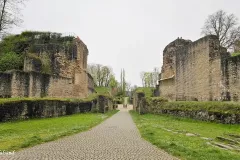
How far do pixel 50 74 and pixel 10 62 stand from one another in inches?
238

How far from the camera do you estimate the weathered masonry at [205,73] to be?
17.0 metres

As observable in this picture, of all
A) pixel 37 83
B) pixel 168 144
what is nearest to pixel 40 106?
pixel 37 83

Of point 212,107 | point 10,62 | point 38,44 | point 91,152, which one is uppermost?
point 38,44

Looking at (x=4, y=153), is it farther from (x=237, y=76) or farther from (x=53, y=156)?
(x=237, y=76)

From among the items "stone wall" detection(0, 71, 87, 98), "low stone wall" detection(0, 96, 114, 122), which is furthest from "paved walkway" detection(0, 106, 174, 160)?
"stone wall" detection(0, 71, 87, 98)

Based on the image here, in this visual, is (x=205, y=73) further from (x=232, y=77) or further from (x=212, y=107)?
(x=212, y=107)

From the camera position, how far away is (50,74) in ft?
75.9

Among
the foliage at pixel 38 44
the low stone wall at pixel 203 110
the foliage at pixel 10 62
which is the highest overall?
the foliage at pixel 38 44

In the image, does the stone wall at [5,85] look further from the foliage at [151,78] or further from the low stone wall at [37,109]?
the foliage at [151,78]

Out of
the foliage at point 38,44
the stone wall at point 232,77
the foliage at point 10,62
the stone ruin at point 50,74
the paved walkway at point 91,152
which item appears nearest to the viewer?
the paved walkway at point 91,152

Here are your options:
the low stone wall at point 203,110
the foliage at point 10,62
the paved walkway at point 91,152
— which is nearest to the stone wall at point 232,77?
the low stone wall at point 203,110

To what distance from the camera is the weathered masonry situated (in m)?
17.0

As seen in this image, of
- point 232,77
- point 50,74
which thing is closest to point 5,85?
point 50,74

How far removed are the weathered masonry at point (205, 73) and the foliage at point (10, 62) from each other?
17298 mm
